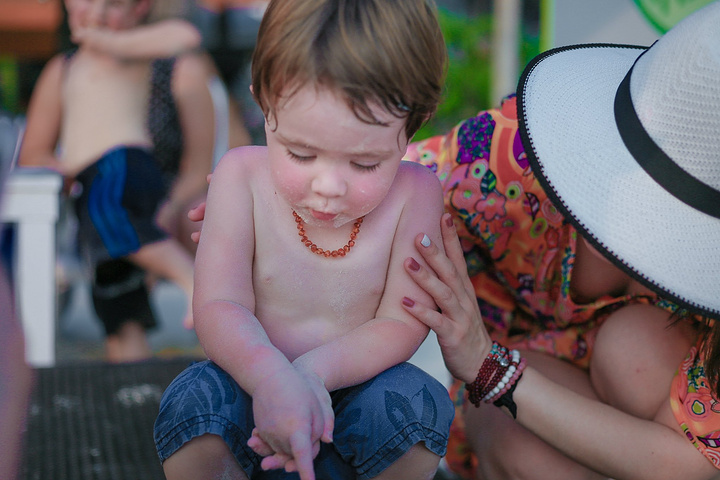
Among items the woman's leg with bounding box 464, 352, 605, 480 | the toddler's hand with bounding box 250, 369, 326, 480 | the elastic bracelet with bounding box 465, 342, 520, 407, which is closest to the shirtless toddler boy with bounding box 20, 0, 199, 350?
the woman's leg with bounding box 464, 352, 605, 480

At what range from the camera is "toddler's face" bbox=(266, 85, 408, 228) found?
1019 millimetres

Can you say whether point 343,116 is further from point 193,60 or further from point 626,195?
point 193,60

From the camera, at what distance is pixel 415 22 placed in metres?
1.05

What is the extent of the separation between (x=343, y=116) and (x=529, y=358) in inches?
33.0

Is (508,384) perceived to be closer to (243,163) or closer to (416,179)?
(416,179)

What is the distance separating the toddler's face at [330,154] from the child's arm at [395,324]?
12cm

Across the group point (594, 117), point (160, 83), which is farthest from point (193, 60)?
point (594, 117)

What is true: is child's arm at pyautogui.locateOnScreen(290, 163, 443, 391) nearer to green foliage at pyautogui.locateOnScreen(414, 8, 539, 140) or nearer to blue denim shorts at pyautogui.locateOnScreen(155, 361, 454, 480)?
blue denim shorts at pyautogui.locateOnScreen(155, 361, 454, 480)

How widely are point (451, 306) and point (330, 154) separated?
36 centimetres

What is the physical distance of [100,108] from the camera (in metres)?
3.00

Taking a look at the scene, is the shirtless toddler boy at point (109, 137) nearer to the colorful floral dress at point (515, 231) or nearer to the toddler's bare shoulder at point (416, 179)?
the colorful floral dress at point (515, 231)

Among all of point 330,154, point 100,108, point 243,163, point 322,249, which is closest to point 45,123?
point 100,108

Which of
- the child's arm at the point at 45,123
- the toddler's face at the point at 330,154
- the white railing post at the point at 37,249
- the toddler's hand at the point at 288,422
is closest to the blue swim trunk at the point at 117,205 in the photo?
the white railing post at the point at 37,249

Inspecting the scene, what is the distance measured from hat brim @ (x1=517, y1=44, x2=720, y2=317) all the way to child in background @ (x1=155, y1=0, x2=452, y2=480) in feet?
0.64
